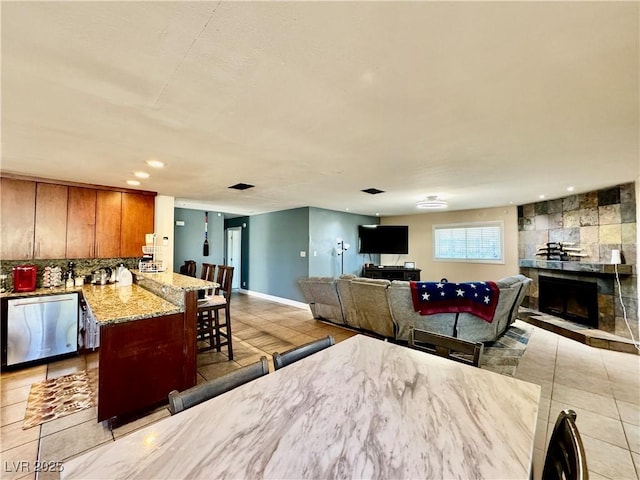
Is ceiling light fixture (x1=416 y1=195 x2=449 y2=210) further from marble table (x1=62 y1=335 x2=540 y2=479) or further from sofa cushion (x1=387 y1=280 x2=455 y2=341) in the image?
marble table (x1=62 y1=335 x2=540 y2=479)

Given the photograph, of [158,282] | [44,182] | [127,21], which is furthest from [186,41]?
[44,182]

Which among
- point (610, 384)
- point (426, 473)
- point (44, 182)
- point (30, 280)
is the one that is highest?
point (44, 182)

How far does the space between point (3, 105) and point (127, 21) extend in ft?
4.69

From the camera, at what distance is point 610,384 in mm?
2953

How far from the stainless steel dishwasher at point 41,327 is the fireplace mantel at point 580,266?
24.7ft

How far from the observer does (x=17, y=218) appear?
3496 millimetres

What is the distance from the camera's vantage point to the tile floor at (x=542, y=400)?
194cm

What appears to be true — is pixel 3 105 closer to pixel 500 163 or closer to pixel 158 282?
pixel 158 282

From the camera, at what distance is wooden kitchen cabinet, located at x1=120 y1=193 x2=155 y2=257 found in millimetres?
4296

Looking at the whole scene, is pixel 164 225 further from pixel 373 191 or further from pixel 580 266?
pixel 580 266

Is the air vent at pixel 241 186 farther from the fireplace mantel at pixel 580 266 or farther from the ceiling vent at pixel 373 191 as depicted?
the fireplace mantel at pixel 580 266

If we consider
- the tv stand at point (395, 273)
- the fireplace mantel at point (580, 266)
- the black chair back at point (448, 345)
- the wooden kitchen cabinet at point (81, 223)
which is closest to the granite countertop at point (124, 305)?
the wooden kitchen cabinet at point (81, 223)

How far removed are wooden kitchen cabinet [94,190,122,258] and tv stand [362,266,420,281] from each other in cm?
563

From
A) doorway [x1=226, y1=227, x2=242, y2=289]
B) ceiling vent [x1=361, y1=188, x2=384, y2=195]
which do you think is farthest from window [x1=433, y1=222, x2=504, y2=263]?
doorway [x1=226, y1=227, x2=242, y2=289]
